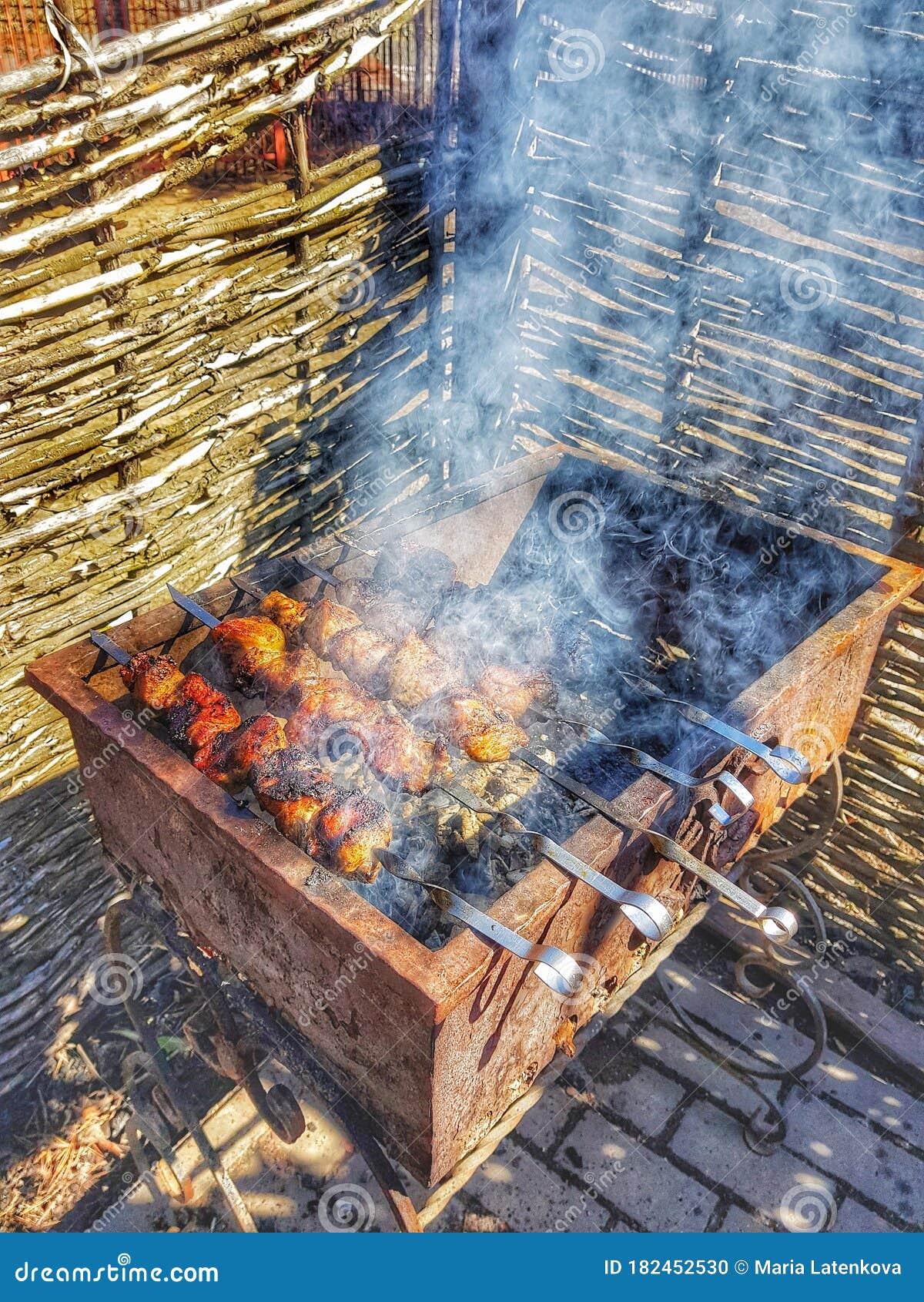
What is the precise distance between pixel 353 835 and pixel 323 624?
117 centimetres

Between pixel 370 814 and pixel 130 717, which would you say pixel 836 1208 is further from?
pixel 130 717

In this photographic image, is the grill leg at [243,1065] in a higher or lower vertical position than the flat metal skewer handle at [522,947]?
lower

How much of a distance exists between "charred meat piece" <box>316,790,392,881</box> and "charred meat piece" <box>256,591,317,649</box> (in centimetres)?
106

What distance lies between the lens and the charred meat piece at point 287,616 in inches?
154

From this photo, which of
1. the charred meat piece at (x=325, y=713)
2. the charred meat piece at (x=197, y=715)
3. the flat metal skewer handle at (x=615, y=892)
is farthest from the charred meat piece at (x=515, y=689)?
the charred meat piece at (x=197, y=715)

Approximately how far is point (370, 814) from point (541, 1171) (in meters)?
2.56

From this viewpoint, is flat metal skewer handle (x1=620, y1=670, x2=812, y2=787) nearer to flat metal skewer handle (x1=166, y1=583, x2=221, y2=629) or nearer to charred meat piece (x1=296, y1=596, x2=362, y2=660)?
charred meat piece (x1=296, y1=596, x2=362, y2=660)

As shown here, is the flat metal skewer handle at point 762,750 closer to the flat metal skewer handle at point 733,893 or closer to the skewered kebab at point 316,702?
the flat metal skewer handle at point 733,893

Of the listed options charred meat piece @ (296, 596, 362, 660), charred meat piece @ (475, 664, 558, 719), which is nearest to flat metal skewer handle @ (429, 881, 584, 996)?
charred meat piece @ (475, 664, 558, 719)

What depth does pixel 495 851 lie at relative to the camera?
3.22 metres

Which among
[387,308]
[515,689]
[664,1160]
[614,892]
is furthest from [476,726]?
[387,308]

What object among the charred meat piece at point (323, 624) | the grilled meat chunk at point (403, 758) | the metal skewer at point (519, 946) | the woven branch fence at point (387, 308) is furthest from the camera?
the woven branch fence at point (387, 308)

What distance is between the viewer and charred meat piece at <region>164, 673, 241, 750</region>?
11.0ft

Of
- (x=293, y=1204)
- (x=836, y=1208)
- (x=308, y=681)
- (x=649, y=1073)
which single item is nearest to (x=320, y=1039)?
(x=308, y=681)
